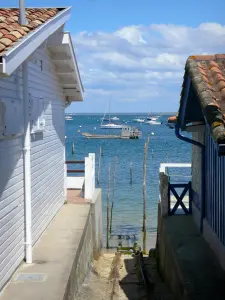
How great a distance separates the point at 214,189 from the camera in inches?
377

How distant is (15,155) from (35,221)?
2255 millimetres

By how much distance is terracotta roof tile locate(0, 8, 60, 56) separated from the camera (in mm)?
6069

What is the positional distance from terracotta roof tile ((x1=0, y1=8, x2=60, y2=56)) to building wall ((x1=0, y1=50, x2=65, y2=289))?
2.90 ft

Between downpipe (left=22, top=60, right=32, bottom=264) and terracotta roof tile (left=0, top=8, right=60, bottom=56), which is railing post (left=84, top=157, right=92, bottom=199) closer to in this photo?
downpipe (left=22, top=60, right=32, bottom=264)

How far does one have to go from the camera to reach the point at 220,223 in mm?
9055

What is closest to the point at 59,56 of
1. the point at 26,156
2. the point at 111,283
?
the point at 26,156

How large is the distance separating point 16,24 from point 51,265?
423 centimetres

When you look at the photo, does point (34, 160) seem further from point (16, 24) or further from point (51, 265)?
point (16, 24)

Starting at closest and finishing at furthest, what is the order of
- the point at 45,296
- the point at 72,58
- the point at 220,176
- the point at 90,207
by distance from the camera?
the point at 45,296
the point at 220,176
the point at 72,58
the point at 90,207

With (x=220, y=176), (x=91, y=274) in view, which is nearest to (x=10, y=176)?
(x=220, y=176)

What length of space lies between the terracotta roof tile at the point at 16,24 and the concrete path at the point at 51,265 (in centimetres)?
364

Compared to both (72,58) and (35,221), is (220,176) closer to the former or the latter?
(35,221)

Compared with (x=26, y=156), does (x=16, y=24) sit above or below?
above

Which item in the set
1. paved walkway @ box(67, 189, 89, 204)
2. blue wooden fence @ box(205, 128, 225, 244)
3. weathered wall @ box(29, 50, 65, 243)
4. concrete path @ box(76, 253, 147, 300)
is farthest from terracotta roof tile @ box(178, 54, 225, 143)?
paved walkway @ box(67, 189, 89, 204)
